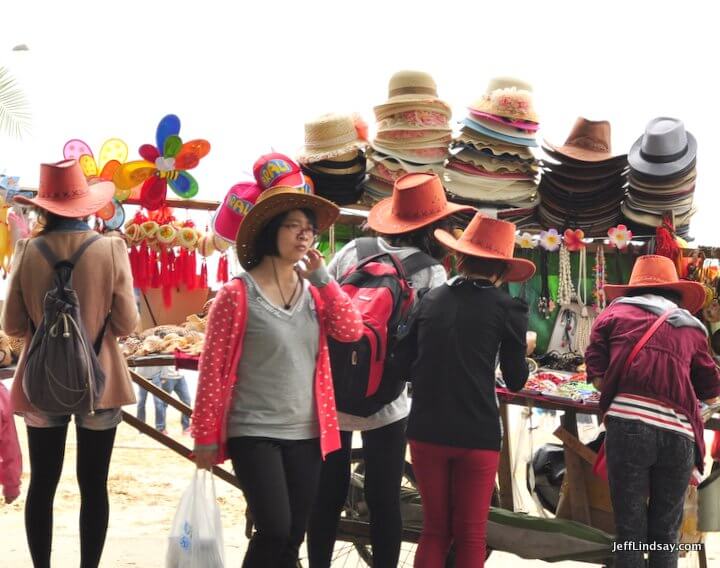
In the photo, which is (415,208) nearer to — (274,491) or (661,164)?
(274,491)

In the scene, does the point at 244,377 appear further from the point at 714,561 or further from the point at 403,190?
the point at 714,561

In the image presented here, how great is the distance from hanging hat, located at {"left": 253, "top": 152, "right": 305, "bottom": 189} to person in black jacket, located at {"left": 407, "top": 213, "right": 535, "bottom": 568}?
131cm

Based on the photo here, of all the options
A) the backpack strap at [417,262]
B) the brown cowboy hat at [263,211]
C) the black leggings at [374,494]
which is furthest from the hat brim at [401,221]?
the black leggings at [374,494]

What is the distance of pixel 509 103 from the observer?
4.86 meters

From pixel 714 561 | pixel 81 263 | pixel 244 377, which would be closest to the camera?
pixel 244 377

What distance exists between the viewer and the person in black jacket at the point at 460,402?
3.28 metres

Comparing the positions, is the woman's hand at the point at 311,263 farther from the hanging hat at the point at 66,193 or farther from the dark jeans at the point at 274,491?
the hanging hat at the point at 66,193

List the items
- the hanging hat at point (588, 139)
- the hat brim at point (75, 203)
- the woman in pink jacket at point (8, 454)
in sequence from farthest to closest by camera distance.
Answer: the hanging hat at point (588, 139) < the woman in pink jacket at point (8, 454) < the hat brim at point (75, 203)

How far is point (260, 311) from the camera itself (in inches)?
118

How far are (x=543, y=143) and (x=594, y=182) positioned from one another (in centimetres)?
34

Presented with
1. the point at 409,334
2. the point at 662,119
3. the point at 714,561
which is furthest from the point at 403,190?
the point at 714,561

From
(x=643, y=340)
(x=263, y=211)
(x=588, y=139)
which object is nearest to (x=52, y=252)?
(x=263, y=211)

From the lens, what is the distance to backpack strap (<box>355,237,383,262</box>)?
3703 mm

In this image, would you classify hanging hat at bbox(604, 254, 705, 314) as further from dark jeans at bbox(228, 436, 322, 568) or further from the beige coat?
the beige coat
